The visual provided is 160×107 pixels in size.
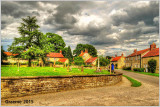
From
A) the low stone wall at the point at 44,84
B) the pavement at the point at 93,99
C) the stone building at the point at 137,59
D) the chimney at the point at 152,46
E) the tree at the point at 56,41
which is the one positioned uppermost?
the tree at the point at 56,41

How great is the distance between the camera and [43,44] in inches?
1337

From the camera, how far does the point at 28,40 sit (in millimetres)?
32438

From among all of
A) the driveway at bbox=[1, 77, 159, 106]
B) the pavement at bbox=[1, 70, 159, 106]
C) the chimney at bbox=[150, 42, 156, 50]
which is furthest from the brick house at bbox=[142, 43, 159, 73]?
the driveway at bbox=[1, 77, 159, 106]

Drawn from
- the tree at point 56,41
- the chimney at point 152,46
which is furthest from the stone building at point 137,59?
the tree at point 56,41

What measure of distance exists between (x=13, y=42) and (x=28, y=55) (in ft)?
16.6

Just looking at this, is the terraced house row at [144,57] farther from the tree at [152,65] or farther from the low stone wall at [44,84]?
the low stone wall at [44,84]

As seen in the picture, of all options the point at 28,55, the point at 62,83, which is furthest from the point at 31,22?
the point at 62,83

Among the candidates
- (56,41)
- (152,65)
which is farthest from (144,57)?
(56,41)

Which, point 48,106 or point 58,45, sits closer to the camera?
point 48,106

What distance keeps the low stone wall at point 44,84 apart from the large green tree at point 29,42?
20.9m

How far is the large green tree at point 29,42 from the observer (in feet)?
99.1

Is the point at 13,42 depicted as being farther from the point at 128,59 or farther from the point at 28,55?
the point at 128,59

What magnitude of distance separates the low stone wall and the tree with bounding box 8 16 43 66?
832 inches

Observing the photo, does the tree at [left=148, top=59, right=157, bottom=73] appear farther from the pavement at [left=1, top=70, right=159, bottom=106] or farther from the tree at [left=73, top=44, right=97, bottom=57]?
the tree at [left=73, top=44, right=97, bottom=57]
